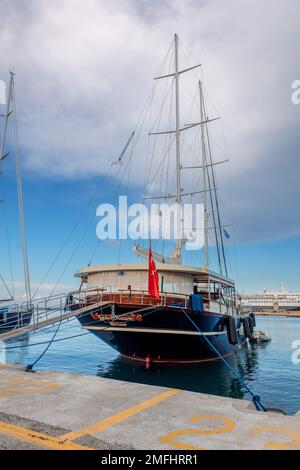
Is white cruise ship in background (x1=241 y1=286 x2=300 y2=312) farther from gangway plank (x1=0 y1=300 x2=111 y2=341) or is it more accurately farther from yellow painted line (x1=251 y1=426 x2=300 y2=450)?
yellow painted line (x1=251 y1=426 x2=300 y2=450)

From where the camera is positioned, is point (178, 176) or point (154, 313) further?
point (178, 176)

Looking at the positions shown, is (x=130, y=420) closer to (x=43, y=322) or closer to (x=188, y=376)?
(x=43, y=322)

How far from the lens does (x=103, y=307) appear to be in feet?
55.7

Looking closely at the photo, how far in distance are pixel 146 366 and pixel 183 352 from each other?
7.43ft

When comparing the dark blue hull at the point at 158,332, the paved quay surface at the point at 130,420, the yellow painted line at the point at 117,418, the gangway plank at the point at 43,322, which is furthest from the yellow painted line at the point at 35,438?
the dark blue hull at the point at 158,332

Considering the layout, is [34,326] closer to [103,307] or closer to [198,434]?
[103,307]

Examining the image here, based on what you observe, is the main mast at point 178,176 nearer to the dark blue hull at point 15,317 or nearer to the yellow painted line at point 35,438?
the dark blue hull at point 15,317

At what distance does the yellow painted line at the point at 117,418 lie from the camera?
548cm

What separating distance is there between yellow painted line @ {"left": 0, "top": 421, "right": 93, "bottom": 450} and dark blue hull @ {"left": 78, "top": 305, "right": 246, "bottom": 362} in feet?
36.5

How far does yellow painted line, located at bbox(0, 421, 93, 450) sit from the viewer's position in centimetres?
498

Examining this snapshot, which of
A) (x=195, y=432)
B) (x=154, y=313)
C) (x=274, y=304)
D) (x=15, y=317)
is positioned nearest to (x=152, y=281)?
(x=154, y=313)

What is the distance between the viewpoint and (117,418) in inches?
247

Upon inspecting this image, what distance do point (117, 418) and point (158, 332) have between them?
441 inches
